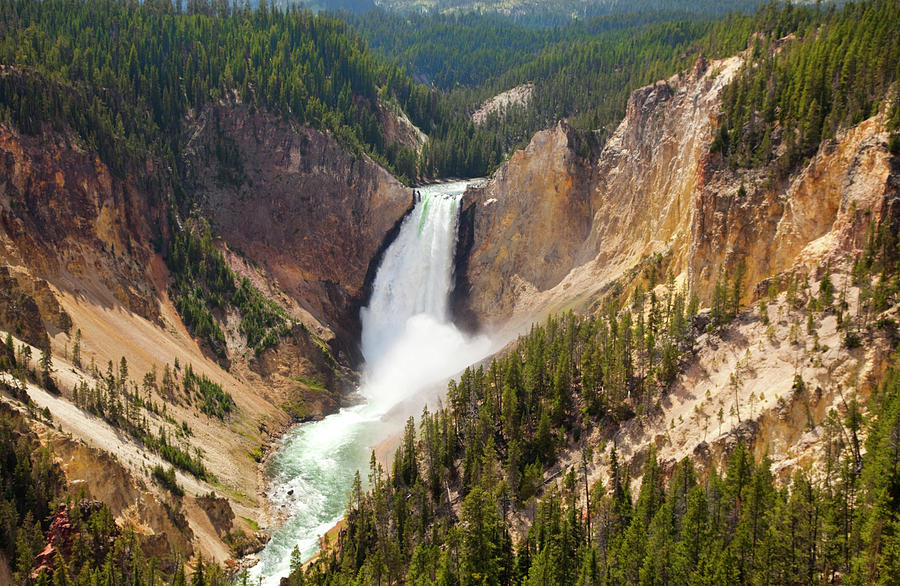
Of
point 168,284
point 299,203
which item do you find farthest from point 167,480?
point 299,203

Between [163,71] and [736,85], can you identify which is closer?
[736,85]

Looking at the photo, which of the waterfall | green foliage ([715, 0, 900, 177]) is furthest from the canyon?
green foliage ([715, 0, 900, 177])

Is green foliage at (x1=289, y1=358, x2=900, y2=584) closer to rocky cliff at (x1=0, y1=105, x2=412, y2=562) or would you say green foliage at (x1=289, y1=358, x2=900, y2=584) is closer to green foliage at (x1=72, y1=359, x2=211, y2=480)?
rocky cliff at (x1=0, y1=105, x2=412, y2=562)

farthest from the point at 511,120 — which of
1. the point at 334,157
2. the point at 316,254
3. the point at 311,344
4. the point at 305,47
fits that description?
the point at 311,344

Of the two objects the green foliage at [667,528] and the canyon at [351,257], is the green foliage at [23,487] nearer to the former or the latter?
the canyon at [351,257]

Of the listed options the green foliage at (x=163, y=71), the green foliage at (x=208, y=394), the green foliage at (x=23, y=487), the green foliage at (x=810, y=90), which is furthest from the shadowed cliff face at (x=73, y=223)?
the green foliage at (x=810, y=90)

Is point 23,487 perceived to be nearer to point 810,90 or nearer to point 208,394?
point 208,394

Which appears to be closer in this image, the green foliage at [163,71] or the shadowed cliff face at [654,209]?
the shadowed cliff face at [654,209]
